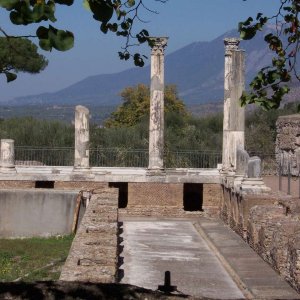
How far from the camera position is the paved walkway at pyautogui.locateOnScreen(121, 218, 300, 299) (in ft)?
40.6

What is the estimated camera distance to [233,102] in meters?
23.4

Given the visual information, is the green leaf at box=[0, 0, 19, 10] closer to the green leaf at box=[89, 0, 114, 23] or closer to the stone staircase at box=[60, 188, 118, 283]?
the green leaf at box=[89, 0, 114, 23]

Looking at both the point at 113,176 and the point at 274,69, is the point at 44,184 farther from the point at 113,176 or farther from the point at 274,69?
the point at 274,69

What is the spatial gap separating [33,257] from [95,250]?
6.16m

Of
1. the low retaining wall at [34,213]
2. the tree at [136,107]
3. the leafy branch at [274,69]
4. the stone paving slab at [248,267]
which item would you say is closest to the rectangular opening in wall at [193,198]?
the stone paving slab at [248,267]

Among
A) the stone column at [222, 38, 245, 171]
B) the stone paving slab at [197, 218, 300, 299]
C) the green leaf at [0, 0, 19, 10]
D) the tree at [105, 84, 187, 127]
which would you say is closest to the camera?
the green leaf at [0, 0, 19, 10]

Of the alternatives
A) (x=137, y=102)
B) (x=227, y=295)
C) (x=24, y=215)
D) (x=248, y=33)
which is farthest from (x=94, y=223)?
(x=137, y=102)

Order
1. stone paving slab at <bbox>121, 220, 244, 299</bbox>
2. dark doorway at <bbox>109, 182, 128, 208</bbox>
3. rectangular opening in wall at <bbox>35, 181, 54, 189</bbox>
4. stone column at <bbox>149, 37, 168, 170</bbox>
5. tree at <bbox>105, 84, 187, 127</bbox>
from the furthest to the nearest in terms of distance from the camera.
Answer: tree at <bbox>105, 84, 187, 127</bbox> → dark doorway at <bbox>109, 182, 128, 208</bbox> → rectangular opening in wall at <bbox>35, 181, 54, 189</bbox> → stone column at <bbox>149, 37, 168, 170</bbox> → stone paving slab at <bbox>121, 220, 244, 299</bbox>

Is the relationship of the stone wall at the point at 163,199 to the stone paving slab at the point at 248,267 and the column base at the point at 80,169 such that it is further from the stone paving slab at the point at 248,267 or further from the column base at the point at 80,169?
the stone paving slab at the point at 248,267

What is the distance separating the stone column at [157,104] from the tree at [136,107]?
23.8 meters

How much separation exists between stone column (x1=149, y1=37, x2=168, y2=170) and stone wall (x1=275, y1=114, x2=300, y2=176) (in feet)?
24.9

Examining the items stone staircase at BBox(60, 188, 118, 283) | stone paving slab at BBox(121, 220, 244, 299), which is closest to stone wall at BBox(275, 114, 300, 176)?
stone paving slab at BBox(121, 220, 244, 299)

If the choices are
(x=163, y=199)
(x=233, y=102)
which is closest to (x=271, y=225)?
(x=163, y=199)

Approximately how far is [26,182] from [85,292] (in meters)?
19.1
